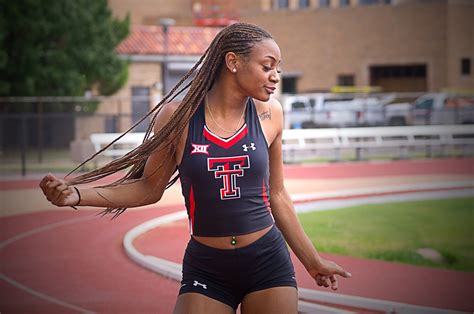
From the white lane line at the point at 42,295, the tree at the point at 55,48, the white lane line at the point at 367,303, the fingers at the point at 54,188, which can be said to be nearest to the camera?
the fingers at the point at 54,188

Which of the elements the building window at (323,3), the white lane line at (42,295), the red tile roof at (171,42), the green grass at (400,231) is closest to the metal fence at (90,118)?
the red tile roof at (171,42)

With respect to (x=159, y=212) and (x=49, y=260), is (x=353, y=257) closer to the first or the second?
(x=49, y=260)

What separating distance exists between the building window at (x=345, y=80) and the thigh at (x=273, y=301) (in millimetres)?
54769

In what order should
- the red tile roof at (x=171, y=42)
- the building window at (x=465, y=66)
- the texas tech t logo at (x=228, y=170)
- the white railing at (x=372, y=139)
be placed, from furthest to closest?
the building window at (x=465, y=66), the red tile roof at (x=171, y=42), the white railing at (x=372, y=139), the texas tech t logo at (x=228, y=170)

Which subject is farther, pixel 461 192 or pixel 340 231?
pixel 461 192

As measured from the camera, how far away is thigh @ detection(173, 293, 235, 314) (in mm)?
4332

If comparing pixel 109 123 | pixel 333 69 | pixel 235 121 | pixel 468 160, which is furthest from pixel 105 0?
pixel 235 121

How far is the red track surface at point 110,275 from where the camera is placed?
8797 mm

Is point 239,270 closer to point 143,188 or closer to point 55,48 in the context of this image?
point 143,188

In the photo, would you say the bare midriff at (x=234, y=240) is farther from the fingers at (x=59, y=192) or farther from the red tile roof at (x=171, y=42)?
the red tile roof at (x=171, y=42)

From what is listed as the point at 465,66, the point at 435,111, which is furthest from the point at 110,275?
the point at 465,66

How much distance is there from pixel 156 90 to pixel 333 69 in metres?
19.0

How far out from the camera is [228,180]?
432cm

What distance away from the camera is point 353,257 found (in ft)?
36.6
